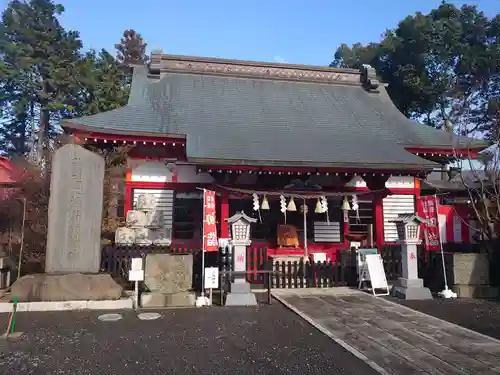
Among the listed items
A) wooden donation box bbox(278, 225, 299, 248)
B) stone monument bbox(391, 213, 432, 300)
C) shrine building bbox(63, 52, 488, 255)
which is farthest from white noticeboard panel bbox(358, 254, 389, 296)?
wooden donation box bbox(278, 225, 299, 248)

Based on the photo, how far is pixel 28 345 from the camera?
18.7 feet

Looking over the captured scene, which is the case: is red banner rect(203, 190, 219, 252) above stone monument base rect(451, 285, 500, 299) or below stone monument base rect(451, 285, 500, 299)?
above

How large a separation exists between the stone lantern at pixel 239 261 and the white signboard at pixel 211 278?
37cm

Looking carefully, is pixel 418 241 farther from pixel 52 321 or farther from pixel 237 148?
pixel 52 321

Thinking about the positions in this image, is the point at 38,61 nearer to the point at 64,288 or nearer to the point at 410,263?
the point at 64,288

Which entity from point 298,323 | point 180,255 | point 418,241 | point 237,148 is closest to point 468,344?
point 298,323

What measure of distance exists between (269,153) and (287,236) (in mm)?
3192

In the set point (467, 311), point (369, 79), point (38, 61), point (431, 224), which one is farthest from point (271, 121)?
point (38, 61)

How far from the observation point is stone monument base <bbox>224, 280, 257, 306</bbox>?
8500 mm

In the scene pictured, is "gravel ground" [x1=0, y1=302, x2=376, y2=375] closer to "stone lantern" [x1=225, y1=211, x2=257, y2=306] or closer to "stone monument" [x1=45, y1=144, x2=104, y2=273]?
"stone lantern" [x1=225, y1=211, x2=257, y2=306]

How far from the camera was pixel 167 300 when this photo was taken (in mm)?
8344

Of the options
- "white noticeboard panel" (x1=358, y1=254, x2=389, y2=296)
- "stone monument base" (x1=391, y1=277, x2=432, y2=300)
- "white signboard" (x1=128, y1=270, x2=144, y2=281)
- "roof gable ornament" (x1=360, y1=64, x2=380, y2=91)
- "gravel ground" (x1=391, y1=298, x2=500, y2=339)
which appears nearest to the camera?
"gravel ground" (x1=391, y1=298, x2=500, y2=339)

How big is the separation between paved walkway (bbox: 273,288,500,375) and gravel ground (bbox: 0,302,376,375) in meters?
0.38

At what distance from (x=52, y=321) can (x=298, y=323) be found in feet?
15.3
